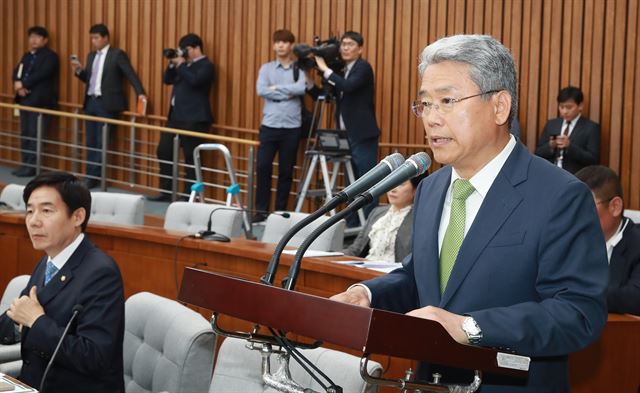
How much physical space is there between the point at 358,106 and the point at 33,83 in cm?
429

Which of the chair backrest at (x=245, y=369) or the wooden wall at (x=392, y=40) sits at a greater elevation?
the wooden wall at (x=392, y=40)

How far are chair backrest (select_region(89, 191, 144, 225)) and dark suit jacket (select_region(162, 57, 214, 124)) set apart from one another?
10.8 feet

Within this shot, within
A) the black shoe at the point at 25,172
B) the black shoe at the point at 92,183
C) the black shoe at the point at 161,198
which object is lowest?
the black shoe at the point at 161,198

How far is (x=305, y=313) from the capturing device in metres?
1.58

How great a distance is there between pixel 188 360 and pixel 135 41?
8.24m

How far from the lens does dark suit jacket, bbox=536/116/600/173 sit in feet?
23.9

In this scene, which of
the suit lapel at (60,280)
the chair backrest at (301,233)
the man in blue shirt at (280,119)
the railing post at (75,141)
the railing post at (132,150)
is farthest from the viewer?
the railing post at (75,141)

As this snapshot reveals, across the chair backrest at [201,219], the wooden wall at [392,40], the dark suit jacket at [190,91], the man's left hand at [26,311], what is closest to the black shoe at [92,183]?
the wooden wall at [392,40]

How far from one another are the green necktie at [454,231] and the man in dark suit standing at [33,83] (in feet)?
29.6

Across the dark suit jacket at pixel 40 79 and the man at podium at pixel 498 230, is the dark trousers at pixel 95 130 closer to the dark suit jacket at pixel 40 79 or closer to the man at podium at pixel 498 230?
the dark suit jacket at pixel 40 79

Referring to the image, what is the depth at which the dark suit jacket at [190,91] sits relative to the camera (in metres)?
9.55

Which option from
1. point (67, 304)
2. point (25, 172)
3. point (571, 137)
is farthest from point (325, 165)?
point (67, 304)

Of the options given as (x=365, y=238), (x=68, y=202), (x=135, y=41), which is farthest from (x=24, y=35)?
(x=68, y=202)

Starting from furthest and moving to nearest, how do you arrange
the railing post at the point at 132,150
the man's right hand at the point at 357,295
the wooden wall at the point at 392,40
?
the railing post at the point at 132,150, the wooden wall at the point at 392,40, the man's right hand at the point at 357,295
